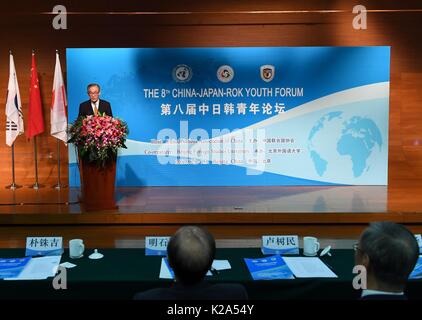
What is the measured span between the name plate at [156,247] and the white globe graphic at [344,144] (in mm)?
4163

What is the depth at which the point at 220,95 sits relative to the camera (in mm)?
6184

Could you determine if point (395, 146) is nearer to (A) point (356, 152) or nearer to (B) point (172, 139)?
(A) point (356, 152)

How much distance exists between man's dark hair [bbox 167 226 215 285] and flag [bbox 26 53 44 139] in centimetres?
482

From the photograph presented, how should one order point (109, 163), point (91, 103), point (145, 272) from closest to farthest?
point (145, 272), point (109, 163), point (91, 103)

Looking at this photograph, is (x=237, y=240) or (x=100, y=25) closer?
(x=237, y=240)

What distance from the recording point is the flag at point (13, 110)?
19.2 feet

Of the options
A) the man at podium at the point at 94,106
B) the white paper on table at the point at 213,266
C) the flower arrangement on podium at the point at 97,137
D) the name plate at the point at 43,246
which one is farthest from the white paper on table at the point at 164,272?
the man at podium at the point at 94,106

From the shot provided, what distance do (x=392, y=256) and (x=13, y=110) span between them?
211 inches

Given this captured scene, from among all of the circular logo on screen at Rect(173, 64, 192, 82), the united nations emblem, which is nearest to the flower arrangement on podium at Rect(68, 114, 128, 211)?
the circular logo on screen at Rect(173, 64, 192, 82)

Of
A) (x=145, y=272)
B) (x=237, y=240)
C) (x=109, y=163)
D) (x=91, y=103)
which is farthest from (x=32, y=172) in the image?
(x=145, y=272)

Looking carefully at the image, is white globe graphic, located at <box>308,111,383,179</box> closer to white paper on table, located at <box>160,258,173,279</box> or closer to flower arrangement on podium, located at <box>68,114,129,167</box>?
flower arrangement on podium, located at <box>68,114,129,167</box>

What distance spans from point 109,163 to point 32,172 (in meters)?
2.32

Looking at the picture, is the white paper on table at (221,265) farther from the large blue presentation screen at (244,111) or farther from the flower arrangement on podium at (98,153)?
the large blue presentation screen at (244,111)

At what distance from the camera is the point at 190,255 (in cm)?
155
